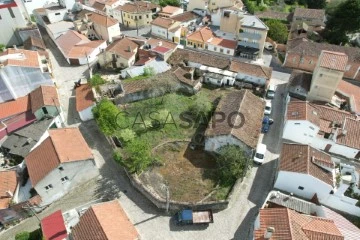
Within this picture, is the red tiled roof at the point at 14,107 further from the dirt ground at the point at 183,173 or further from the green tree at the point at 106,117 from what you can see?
the dirt ground at the point at 183,173

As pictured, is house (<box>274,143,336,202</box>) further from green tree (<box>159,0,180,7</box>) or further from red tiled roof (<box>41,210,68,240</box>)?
green tree (<box>159,0,180,7</box>)

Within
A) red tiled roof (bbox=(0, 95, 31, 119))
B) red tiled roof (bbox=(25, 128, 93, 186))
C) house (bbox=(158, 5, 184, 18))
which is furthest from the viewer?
house (bbox=(158, 5, 184, 18))

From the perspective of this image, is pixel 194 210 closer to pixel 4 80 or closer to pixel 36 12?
pixel 4 80

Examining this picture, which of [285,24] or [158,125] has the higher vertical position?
[285,24]

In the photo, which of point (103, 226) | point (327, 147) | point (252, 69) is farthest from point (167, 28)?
point (103, 226)

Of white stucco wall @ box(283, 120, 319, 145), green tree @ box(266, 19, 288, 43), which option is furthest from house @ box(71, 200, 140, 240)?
green tree @ box(266, 19, 288, 43)

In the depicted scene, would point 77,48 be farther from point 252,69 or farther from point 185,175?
point 185,175

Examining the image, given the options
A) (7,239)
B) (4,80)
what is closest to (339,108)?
(7,239)
